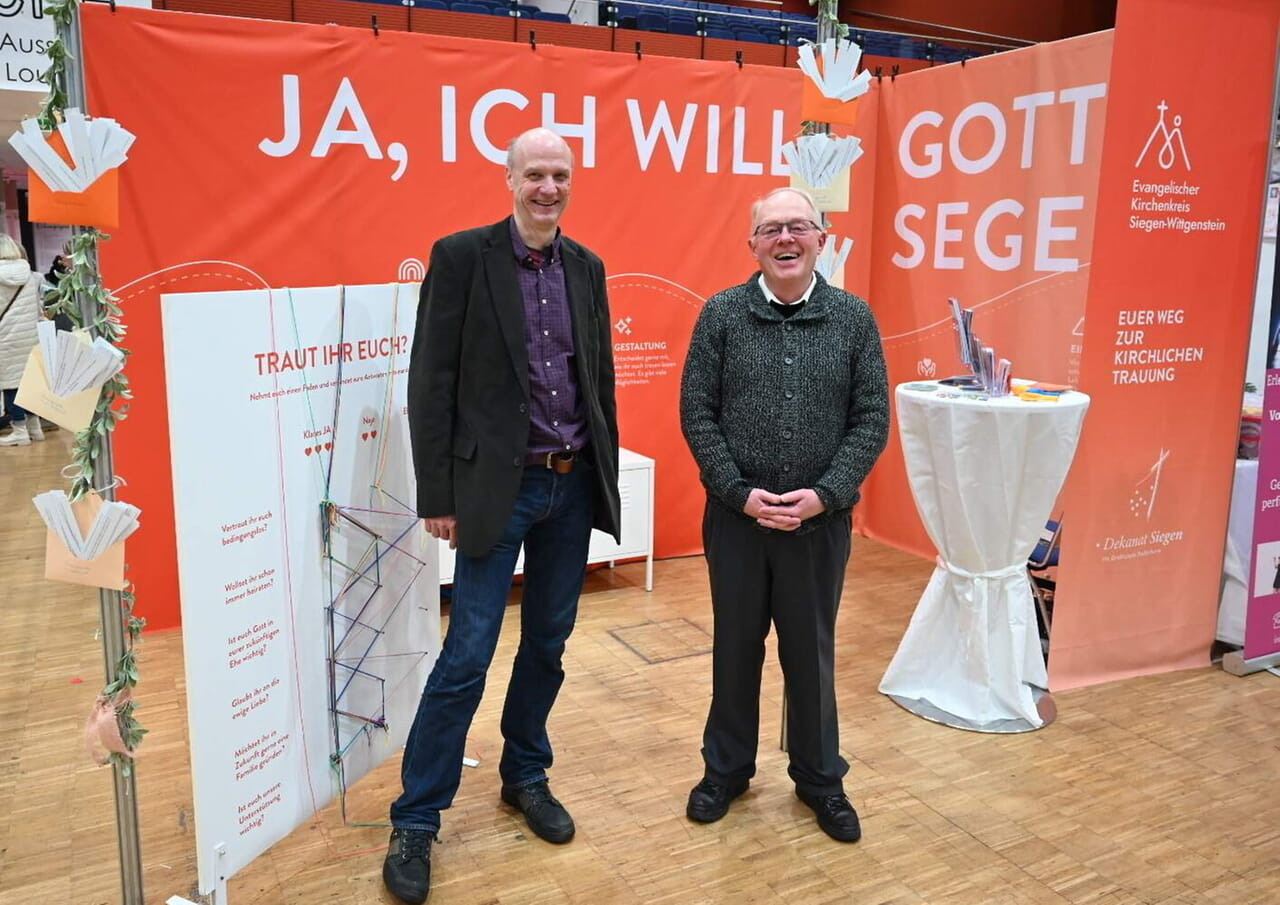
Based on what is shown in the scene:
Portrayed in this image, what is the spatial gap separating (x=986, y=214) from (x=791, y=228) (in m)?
2.37

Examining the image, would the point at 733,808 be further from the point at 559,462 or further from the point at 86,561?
the point at 86,561

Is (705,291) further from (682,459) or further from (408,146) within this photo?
(408,146)

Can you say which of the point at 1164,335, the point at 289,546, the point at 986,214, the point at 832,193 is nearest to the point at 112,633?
the point at 289,546

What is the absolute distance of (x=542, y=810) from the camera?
2.51m

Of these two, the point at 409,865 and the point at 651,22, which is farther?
the point at 651,22

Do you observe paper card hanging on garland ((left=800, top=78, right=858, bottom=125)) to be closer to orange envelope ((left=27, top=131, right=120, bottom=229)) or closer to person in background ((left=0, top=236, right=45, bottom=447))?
orange envelope ((left=27, top=131, right=120, bottom=229))

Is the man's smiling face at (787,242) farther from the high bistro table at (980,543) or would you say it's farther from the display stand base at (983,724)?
the display stand base at (983,724)

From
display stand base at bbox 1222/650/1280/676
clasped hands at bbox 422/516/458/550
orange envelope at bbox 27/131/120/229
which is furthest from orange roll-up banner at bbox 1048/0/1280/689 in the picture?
orange envelope at bbox 27/131/120/229

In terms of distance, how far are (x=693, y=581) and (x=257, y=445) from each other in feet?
8.85

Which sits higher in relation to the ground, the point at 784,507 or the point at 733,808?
the point at 784,507

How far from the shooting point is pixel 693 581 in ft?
14.8

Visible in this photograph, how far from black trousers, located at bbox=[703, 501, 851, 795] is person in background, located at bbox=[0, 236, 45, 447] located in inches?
242

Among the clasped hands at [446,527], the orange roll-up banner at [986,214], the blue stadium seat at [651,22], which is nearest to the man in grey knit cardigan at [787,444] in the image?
the clasped hands at [446,527]

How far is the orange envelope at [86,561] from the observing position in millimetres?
1900
